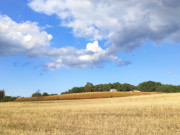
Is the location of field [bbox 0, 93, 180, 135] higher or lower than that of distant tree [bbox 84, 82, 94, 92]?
lower

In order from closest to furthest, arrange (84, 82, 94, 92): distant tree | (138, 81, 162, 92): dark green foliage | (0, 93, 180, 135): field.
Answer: (0, 93, 180, 135): field < (84, 82, 94, 92): distant tree < (138, 81, 162, 92): dark green foliage

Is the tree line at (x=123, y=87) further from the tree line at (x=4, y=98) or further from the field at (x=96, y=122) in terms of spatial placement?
the field at (x=96, y=122)

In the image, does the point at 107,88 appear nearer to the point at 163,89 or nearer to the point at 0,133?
the point at 163,89

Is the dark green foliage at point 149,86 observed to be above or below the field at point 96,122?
above

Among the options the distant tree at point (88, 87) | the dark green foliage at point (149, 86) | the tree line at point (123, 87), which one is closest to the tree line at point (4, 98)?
the tree line at point (123, 87)

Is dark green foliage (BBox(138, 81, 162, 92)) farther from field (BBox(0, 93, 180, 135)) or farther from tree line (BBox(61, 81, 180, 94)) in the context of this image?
field (BBox(0, 93, 180, 135))

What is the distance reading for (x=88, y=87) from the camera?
13862 cm

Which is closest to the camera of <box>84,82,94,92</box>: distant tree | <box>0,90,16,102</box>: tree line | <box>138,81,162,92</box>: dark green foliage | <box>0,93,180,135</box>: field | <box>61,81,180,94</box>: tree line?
<box>0,93,180,135</box>: field

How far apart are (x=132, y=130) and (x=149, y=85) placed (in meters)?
147

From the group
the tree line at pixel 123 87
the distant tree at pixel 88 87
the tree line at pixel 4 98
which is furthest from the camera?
the tree line at pixel 123 87

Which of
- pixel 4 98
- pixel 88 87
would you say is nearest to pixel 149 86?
pixel 88 87

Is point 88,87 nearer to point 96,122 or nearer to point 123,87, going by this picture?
point 123,87

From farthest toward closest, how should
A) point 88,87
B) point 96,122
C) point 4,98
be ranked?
1. point 88,87
2. point 4,98
3. point 96,122

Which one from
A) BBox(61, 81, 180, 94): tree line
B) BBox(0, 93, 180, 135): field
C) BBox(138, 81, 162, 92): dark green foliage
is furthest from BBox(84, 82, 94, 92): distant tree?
BBox(0, 93, 180, 135): field
